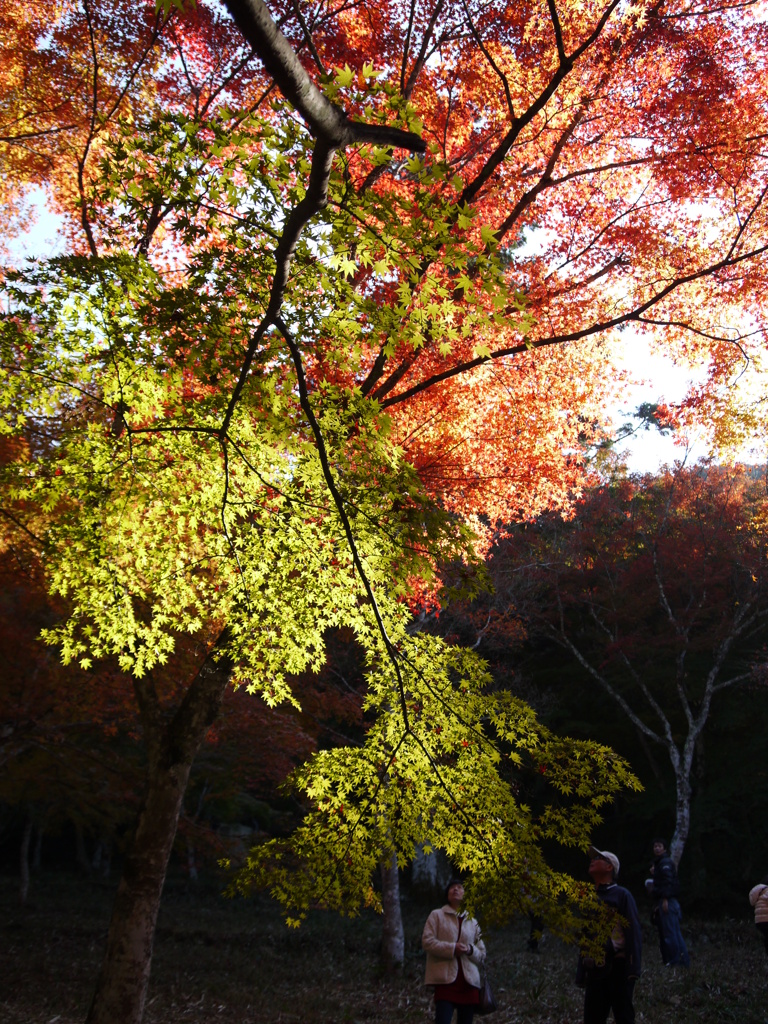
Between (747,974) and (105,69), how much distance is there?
15305 mm

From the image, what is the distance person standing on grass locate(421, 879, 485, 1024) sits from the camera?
510cm

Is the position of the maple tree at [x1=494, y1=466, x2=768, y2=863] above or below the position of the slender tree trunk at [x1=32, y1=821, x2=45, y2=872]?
above

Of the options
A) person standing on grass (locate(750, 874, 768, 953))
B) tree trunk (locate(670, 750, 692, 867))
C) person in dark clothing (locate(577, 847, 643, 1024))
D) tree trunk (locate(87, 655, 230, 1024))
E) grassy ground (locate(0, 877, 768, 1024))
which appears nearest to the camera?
person in dark clothing (locate(577, 847, 643, 1024))

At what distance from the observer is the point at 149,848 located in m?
6.34

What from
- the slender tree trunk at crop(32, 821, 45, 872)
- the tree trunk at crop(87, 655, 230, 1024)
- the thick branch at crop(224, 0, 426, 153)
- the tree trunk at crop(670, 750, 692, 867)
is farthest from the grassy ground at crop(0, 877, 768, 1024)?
the thick branch at crop(224, 0, 426, 153)

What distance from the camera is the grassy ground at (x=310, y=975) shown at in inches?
Result: 323

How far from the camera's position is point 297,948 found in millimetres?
13359

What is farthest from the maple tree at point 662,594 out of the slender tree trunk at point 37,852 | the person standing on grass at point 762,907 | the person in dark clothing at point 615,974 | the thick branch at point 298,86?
the slender tree trunk at point 37,852

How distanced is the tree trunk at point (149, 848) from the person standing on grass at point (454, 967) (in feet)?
8.76

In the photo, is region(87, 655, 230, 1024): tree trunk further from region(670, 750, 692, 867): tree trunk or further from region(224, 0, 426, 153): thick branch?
region(670, 750, 692, 867): tree trunk

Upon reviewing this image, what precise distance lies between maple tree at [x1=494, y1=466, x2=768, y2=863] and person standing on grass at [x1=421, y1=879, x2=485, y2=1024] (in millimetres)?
12530

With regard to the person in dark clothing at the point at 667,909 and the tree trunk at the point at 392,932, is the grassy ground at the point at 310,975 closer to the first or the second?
the tree trunk at the point at 392,932

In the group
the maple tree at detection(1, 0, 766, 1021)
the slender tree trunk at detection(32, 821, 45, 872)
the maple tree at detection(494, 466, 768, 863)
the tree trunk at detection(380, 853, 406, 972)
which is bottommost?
the slender tree trunk at detection(32, 821, 45, 872)

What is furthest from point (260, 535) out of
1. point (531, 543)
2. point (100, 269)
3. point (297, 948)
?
point (531, 543)
